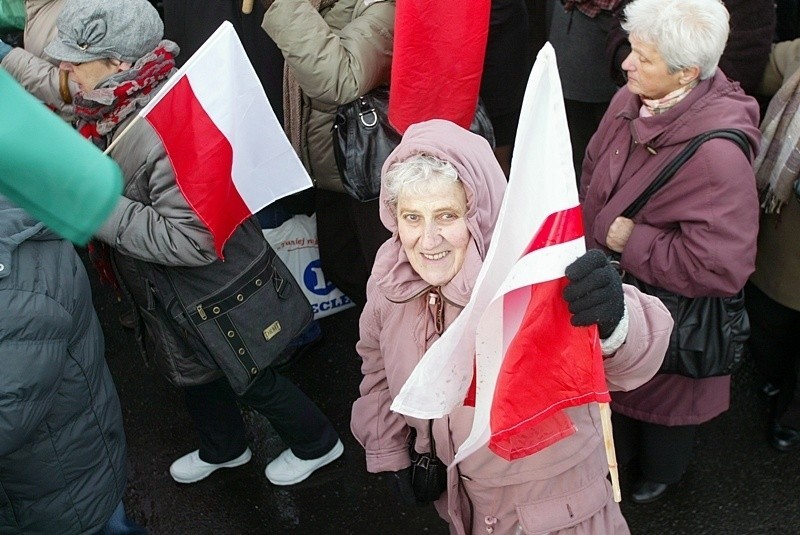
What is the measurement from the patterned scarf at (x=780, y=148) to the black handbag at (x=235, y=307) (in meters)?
1.76

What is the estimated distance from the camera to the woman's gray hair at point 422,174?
2.53 m

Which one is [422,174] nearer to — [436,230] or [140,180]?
[436,230]

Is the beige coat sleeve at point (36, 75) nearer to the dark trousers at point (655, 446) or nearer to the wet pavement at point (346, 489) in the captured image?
the wet pavement at point (346, 489)

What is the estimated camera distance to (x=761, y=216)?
12.6 ft

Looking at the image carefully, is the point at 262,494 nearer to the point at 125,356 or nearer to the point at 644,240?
the point at 125,356

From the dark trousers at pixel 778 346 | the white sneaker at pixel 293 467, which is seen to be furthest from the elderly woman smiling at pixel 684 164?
the white sneaker at pixel 293 467

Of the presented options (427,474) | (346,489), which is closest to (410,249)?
(427,474)

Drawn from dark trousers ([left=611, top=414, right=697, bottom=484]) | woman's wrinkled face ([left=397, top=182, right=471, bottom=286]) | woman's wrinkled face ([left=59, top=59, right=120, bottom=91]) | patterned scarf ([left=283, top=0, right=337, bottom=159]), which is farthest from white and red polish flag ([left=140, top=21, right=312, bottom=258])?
dark trousers ([left=611, top=414, right=697, bottom=484])

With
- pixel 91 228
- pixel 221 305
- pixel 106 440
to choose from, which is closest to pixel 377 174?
pixel 221 305

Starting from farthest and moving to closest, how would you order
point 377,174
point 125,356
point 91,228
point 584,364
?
1. point 125,356
2. point 377,174
3. point 584,364
4. point 91,228

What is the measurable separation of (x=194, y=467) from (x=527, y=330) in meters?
2.30

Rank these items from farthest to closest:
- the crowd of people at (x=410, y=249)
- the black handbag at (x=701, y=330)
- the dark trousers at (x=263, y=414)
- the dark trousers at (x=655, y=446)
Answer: the dark trousers at (x=263, y=414) < the dark trousers at (x=655, y=446) < the black handbag at (x=701, y=330) < the crowd of people at (x=410, y=249)

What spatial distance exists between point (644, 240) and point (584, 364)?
39.7 inches

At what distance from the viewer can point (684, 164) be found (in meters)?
3.03
